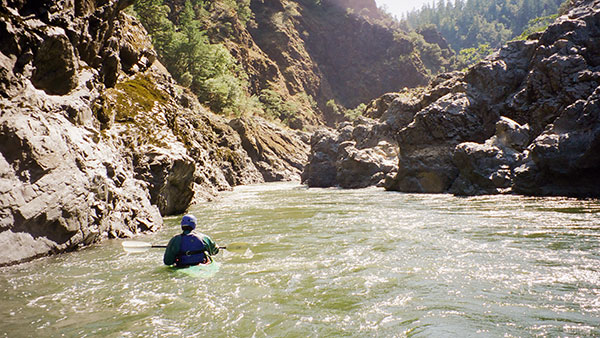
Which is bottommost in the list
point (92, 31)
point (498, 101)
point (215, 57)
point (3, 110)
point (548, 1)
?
point (3, 110)

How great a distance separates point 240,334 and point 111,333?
1.32m

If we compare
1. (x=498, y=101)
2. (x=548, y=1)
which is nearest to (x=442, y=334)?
(x=498, y=101)

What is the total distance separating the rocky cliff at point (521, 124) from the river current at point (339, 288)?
554cm

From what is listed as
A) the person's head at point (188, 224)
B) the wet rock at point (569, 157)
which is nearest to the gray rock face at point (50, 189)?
the person's head at point (188, 224)

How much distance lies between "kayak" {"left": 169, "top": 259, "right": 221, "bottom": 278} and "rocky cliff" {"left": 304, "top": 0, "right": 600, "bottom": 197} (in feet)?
43.2

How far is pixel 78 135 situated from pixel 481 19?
182316 millimetres

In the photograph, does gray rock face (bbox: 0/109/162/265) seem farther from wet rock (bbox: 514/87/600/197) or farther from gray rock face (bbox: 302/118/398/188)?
gray rock face (bbox: 302/118/398/188)

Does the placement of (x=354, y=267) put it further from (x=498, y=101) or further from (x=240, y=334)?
(x=498, y=101)

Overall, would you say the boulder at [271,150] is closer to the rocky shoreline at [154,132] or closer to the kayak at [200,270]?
the rocky shoreline at [154,132]

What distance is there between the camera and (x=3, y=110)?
6414 mm

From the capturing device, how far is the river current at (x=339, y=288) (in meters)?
3.88

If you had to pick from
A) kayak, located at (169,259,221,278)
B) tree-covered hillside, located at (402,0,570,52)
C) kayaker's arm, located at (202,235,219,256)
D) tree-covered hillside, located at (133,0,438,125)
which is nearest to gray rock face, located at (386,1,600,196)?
kayaker's arm, located at (202,235,219,256)

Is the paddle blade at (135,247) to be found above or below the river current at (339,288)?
above

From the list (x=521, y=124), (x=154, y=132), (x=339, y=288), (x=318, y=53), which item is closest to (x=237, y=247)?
(x=339, y=288)
